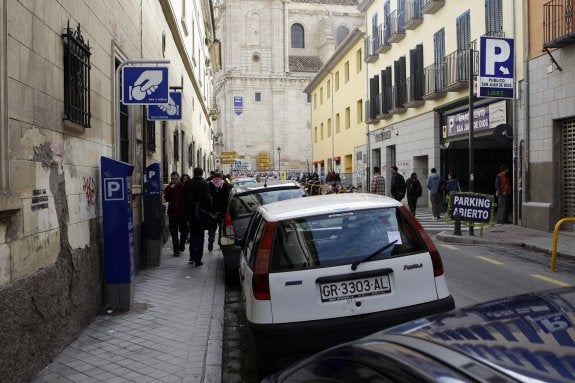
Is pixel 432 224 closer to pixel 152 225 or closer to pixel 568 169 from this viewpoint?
pixel 568 169

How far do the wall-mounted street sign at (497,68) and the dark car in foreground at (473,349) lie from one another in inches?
547

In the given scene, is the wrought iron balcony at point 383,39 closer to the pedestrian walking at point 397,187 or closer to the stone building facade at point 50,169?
the pedestrian walking at point 397,187

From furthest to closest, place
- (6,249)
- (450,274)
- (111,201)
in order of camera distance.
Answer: (450,274), (111,201), (6,249)

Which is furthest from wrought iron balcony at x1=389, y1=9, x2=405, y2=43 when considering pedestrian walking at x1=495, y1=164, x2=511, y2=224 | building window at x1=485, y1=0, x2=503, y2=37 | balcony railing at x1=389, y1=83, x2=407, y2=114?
pedestrian walking at x1=495, y1=164, x2=511, y2=224

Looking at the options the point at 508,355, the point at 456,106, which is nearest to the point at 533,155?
the point at 456,106

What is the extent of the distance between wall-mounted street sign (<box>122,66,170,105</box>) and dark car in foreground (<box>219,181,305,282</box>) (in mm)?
2097

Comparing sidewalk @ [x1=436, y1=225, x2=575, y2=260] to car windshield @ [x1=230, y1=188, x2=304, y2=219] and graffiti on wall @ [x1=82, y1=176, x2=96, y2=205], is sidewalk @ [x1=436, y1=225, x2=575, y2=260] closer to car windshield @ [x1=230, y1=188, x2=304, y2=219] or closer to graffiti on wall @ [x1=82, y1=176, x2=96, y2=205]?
car windshield @ [x1=230, y1=188, x2=304, y2=219]

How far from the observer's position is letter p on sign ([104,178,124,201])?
6.75 m

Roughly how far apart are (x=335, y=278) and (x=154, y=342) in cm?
234

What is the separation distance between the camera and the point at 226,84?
7444cm

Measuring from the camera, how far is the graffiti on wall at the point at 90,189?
21.5 feet

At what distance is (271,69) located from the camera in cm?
7562

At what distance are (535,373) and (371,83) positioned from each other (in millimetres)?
30599

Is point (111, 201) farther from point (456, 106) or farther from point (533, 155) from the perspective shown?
point (456, 106)
